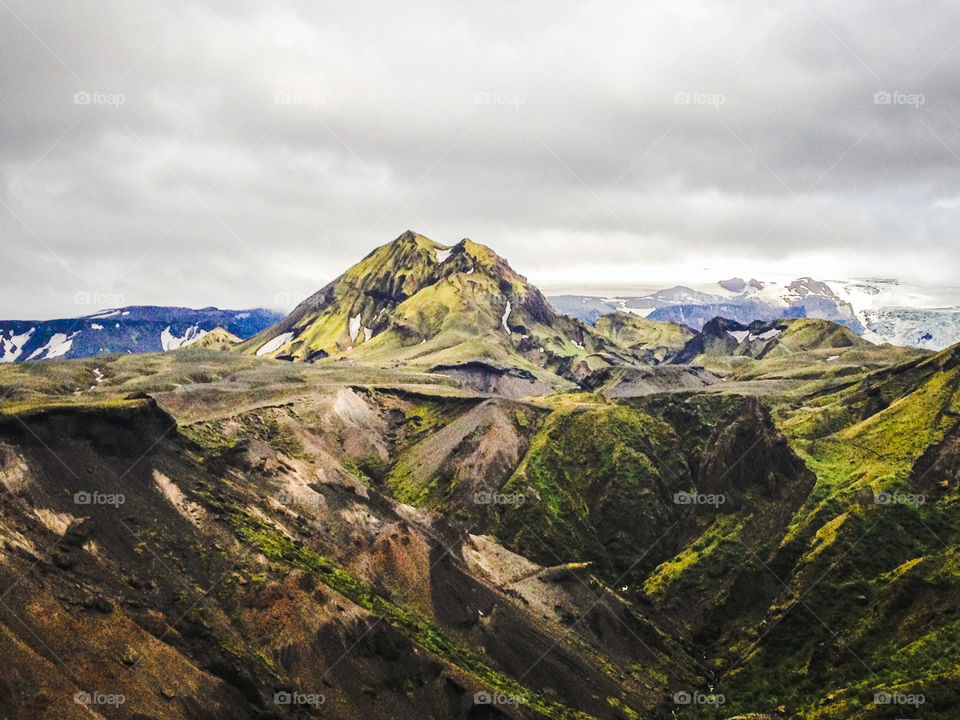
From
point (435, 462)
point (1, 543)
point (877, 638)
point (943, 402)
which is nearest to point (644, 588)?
point (877, 638)

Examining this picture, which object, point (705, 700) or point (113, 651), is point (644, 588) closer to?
point (705, 700)

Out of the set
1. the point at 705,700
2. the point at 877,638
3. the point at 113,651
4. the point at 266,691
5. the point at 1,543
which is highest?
the point at 1,543

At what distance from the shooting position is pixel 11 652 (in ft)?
255

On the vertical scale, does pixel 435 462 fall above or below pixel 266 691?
above

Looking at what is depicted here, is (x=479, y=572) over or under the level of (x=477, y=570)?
under

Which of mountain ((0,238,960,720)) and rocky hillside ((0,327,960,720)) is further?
rocky hillside ((0,327,960,720))

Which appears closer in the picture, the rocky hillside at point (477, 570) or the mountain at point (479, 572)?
the mountain at point (479, 572)

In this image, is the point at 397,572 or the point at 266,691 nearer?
the point at 266,691

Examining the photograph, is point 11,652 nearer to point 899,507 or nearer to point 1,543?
point 1,543

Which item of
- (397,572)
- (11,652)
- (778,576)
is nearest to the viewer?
(11,652)

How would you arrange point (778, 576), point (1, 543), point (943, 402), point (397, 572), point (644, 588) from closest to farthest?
1. point (1, 543)
2. point (397, 572)
3. point (778, 576)
4. point (644, 588)
5. point (943, 402)

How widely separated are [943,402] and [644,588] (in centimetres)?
7756

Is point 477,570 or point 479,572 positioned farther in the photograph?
point 477,570

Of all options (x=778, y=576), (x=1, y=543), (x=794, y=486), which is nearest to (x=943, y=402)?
(x=794, y=486)
